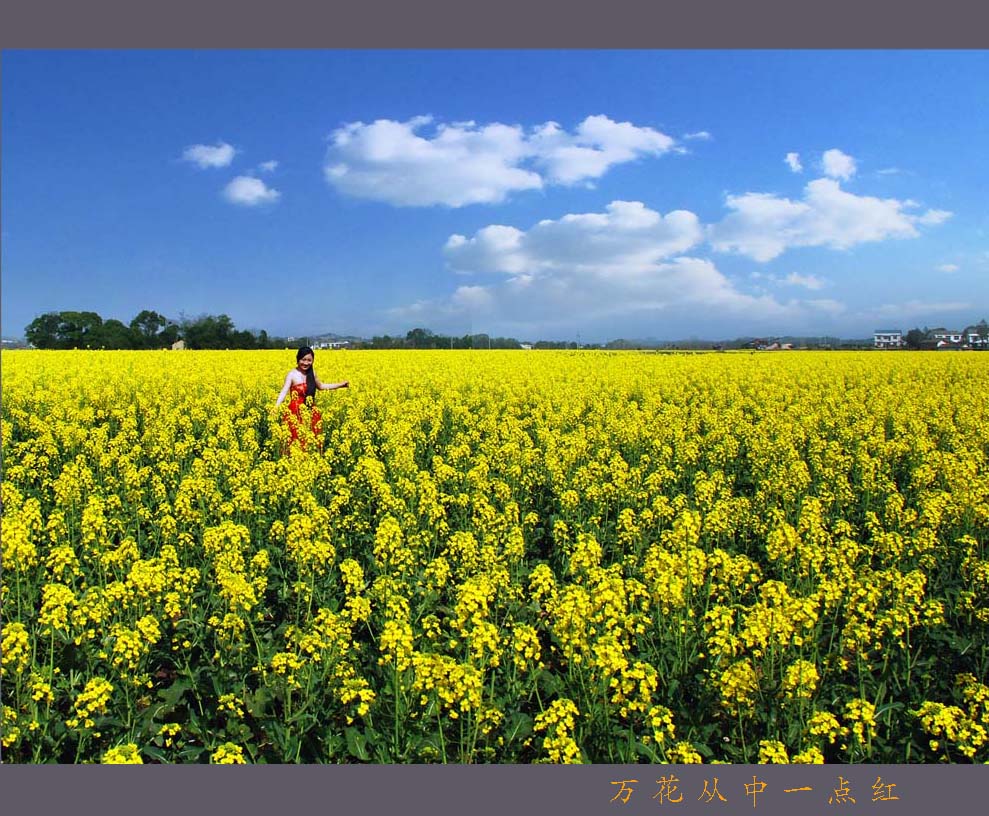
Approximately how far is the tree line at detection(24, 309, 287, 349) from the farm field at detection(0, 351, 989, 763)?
24.3 metres

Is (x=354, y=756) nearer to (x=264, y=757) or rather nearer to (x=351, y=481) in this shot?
(x=264, y=757)

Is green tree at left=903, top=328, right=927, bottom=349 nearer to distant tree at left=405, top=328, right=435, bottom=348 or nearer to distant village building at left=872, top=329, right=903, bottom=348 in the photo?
distant village building at left=872, top=329, right=903, bottom=348

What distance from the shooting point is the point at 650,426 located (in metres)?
11.7

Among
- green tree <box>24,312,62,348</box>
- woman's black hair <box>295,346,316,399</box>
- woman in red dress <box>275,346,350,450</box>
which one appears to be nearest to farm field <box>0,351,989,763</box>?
woman in red dress <box>275,346,350,450</box>

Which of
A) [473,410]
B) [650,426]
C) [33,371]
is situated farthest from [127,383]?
[650,426]

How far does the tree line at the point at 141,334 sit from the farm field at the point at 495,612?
957 inches

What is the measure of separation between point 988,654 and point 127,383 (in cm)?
1829

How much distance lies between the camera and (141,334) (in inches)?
1383

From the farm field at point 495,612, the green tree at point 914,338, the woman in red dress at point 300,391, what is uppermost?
the green tree at point 914,338

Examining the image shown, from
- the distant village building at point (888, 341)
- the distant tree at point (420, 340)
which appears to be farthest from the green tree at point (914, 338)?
the distant tree at point (420, 340)

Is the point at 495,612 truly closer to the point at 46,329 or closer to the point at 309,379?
the point at 309,379

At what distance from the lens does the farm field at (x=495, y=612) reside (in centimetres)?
381

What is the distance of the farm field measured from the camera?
12.5 ft

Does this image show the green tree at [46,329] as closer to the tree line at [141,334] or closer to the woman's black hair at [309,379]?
the tree line at [141,334]
